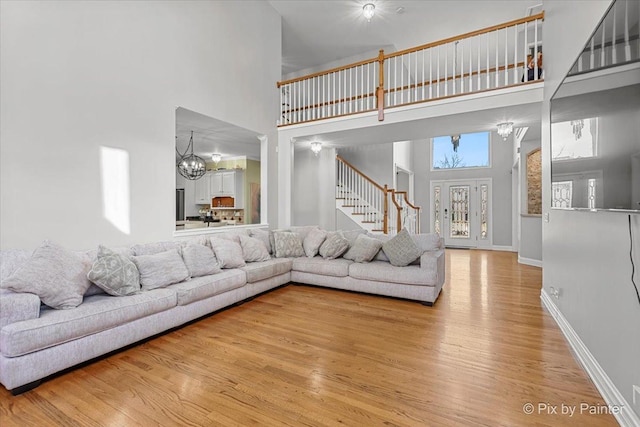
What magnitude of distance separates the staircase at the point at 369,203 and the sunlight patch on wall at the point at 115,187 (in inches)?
193

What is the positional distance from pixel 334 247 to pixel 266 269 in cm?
108

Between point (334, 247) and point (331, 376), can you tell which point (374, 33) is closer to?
point (334, 247)

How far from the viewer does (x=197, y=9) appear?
4.49 metres

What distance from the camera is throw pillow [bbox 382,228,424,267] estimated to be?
13.2ft

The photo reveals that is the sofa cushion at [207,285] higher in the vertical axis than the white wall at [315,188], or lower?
lower

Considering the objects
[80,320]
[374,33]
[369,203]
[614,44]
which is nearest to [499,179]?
[369,203]

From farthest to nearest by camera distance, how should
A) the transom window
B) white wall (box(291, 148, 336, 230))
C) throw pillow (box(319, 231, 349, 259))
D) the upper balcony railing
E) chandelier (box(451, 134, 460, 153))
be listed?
chandelier (box(451, 134, 460, 153)) → the transom window → white wall (box(291, 148, 336, 230)) → throw pillow (box(319, 231, 349, 259)) → the upper balcony railing

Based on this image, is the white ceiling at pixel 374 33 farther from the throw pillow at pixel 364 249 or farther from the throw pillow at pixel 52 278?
the throw pillow at pixel 52 278

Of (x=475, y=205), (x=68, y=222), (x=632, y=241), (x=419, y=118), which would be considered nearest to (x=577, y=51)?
(x=632, y=241)

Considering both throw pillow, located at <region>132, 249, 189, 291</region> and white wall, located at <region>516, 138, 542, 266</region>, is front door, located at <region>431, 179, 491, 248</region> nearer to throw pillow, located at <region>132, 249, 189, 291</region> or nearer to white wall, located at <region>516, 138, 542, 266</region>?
white wall, located at <region>516, 138, 542, 266</region>

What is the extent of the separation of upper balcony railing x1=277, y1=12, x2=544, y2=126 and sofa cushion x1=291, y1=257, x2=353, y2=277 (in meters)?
2.61

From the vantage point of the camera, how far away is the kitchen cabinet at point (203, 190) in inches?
384

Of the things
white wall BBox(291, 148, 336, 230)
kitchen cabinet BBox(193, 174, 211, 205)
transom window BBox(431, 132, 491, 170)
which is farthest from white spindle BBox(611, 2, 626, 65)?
kitchen cabinet BBox(193, 174, 211, 205)

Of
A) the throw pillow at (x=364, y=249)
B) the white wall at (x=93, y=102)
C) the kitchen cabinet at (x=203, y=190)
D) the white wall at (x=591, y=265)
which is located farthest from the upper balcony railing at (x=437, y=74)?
the kitchen cabinet at (x=203, y=190)
